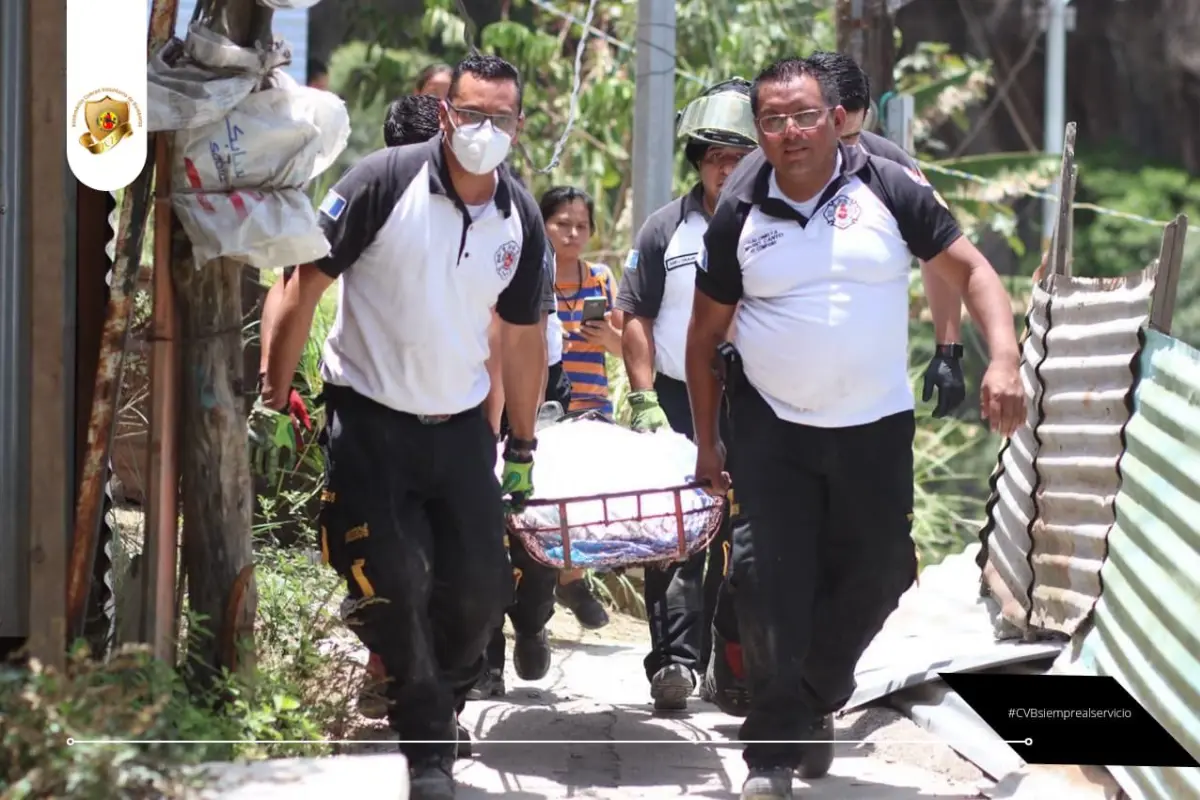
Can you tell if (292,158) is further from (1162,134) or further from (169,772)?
(1162,134)

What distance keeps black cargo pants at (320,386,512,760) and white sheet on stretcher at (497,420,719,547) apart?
0.43 metres

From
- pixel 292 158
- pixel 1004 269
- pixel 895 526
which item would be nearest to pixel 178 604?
pixel 292 158

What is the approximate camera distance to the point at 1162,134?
31.0 metres

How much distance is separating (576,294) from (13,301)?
4.21m

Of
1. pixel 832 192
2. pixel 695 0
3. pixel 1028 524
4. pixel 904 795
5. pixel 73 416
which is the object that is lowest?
pixel 904 795

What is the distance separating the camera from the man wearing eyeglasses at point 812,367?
590 cm

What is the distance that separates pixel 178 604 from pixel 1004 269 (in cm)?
2542

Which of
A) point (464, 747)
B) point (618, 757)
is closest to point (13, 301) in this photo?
point (464, 747)

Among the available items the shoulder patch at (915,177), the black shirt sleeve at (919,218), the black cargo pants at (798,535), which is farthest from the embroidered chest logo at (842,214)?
the black cargo pants at (798,535)

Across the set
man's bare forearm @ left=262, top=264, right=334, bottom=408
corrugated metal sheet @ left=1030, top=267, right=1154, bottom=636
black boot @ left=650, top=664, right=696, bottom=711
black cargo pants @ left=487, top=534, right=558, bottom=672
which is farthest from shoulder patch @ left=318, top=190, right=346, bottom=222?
corrugated metal sheet @ left=1030, top=267, right=1154, bottom=636

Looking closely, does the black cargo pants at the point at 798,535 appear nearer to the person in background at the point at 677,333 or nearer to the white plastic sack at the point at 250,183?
the person in background at the point at 677,333

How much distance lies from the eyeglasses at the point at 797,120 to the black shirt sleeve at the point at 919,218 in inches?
11.3

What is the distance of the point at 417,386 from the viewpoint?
5844 mm

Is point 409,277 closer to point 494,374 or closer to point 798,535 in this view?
point 494,374
